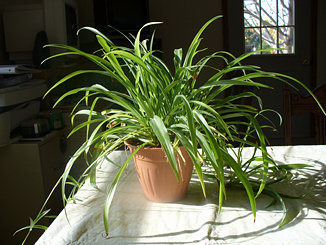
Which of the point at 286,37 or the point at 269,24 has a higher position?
the point at 269,24

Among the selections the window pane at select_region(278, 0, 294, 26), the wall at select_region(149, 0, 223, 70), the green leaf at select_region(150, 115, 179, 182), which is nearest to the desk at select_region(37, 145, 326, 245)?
the green leaf at select_region(150, 115, 179, 182)

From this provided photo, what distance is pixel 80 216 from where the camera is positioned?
0.72 m

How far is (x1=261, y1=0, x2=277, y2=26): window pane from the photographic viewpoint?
3.66 m

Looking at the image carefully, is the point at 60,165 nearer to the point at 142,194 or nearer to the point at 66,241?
the point at 142,194

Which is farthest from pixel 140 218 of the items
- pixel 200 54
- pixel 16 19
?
pixel 200 54

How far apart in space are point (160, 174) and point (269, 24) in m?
3.25

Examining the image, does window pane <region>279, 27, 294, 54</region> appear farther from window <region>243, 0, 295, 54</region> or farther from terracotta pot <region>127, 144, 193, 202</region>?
terracotta pot <region>127, 144, 193, 202</region>

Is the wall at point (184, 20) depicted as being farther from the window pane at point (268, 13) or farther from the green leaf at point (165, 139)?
the green leaf at point (165, 139)

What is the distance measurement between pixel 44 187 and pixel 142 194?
1185 mm

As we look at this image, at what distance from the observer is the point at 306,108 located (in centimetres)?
147

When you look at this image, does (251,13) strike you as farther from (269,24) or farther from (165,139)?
(165,139)

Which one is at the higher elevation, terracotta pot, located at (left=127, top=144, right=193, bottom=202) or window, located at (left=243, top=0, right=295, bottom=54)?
window, located at (left=243, top=0, right=295, bottom=54)

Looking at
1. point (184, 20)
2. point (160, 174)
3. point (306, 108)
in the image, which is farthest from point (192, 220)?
point (184, 20)

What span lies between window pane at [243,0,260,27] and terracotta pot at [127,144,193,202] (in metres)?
3.17
